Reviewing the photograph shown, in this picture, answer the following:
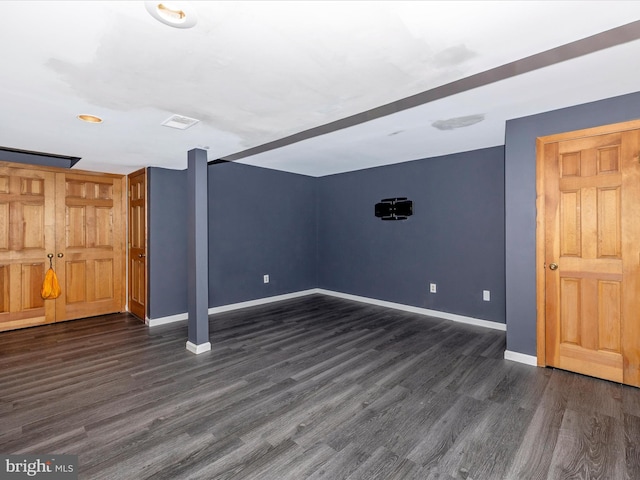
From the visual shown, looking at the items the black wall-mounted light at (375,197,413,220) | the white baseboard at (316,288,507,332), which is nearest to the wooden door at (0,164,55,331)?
the white baseboard at (316,288,507,332)

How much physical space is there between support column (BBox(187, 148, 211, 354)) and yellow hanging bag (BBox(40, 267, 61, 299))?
228 centimetres

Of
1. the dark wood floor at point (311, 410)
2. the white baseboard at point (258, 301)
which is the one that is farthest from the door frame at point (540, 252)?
the white baseboard at point (258, 301)

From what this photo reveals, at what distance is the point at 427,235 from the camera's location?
488cm

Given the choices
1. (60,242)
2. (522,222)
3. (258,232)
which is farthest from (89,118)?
(522,222)

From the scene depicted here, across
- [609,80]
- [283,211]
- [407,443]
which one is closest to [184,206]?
[283,211]

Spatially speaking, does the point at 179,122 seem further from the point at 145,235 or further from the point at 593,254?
the point at 593,254

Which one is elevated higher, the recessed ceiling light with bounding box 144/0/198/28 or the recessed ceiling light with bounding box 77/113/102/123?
the recessed ceiling light with bounding box 77/113/102/123

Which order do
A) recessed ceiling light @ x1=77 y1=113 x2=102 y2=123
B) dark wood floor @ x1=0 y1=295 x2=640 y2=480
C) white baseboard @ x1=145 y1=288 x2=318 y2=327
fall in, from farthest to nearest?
1. white baseboard @ x1=145 y1=288 x2=318 y2=327
2. recessed ceiling light @ x1=77 y1=113 x2=102 y2=123
3. dark wood floor @ x1=0 y1=295 x2=640 y2=480

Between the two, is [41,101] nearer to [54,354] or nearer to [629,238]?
[54,354]

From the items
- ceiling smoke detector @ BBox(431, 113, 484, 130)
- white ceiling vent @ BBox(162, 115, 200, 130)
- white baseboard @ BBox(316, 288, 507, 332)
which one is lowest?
white baseboard @ BBox(316, 288, 507, 332)

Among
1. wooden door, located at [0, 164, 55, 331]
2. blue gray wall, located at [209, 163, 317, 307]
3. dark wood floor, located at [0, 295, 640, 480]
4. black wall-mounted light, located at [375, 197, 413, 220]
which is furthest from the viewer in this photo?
blue gray wall, located at [209, 163, 317, 307]

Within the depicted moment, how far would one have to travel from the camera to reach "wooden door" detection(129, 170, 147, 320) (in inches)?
183

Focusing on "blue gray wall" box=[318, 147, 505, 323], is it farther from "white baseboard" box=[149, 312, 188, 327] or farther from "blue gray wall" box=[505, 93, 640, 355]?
"white baseboard" box=[149, 312, 188, 327]

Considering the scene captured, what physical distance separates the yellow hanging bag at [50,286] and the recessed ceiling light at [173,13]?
14.5ft
